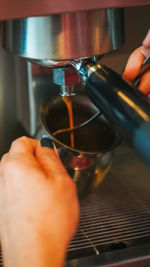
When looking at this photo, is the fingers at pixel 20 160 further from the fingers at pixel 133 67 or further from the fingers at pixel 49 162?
the fingers at pixel 133 67

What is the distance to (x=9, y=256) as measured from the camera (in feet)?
1.05

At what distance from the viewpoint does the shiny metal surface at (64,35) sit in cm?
35

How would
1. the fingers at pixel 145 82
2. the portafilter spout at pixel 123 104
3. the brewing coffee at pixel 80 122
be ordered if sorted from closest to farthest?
the portafilter spout at pixel 123 104 < the fingers at pixel 145 82 < the brewing coffee at pixel 80 122

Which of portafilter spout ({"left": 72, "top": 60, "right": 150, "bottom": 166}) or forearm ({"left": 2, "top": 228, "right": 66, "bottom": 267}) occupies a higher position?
portafilter spout ({"left": 72, "top": 60, "right": 150, "bottom": 166})

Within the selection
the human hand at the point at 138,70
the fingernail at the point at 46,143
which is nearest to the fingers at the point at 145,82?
the human hand at the point at 138,70

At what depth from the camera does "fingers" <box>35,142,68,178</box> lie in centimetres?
32

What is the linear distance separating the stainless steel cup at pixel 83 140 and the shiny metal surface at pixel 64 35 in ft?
0.33

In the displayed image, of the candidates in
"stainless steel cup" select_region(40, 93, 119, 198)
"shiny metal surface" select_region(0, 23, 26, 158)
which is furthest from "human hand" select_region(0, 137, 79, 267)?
"shiny metal surface" select_region(0, 23, 26, 158)

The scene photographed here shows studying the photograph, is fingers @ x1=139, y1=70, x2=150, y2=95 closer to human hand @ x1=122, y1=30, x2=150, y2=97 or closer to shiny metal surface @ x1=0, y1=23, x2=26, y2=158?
human hand @ x1=122, y1=30, x2=150, y2=97

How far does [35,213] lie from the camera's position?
0.30 m

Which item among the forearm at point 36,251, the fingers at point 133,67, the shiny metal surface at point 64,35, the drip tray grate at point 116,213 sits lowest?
the drip tray grate at point 116,213

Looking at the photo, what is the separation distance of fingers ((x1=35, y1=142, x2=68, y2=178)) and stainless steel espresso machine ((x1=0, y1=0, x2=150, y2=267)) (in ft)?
0.19

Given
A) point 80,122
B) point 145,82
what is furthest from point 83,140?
point 145,82

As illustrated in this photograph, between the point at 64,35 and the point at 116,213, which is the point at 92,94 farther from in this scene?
the point at 116,213
